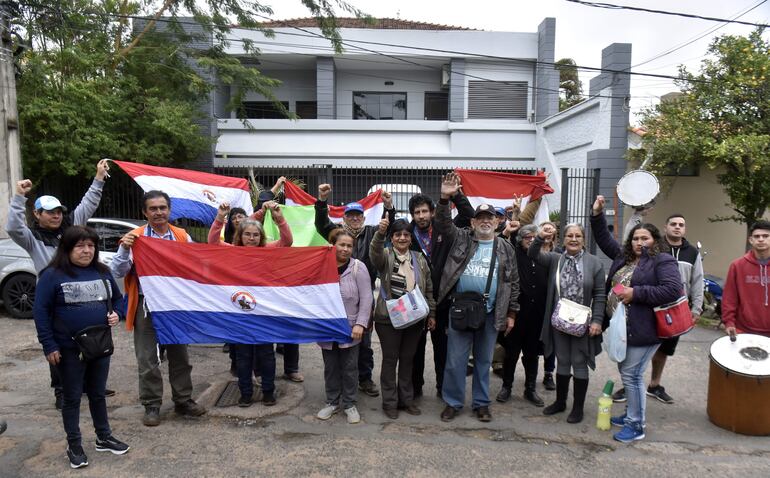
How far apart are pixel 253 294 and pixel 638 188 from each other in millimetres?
4322

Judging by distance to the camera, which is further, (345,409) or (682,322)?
(345,409)

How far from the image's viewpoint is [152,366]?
14.6 ft

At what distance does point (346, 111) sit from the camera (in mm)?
19719

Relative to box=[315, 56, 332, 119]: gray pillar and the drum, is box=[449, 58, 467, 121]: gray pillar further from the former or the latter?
the drum

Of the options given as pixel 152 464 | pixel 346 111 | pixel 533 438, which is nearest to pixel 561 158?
pixel 346 111

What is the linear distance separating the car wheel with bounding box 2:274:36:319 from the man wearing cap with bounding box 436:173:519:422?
721 centimetres

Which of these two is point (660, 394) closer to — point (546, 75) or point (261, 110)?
point (546, 75)

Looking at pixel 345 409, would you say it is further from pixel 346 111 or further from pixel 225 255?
pixel 346 111

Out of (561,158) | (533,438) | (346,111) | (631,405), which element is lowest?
(533,438)

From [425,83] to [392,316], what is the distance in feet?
54.2

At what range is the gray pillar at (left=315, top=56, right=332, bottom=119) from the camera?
18156 mm

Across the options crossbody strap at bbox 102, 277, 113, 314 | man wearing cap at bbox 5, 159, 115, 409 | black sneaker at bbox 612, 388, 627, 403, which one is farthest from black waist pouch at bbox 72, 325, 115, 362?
black sneaker at bbox 612, 388, 627, 403

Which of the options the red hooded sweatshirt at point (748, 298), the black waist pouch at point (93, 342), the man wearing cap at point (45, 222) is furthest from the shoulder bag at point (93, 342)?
the red hooded sweatshirt at point (748, 298)

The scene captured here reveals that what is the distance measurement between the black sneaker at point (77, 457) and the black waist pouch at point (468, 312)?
10.0ft
